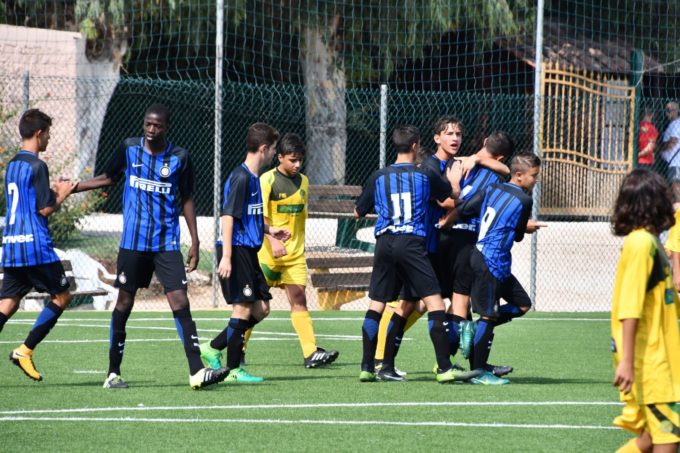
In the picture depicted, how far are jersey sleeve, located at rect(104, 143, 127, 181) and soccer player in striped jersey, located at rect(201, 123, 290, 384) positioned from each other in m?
0.80

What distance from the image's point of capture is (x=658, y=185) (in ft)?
16.8

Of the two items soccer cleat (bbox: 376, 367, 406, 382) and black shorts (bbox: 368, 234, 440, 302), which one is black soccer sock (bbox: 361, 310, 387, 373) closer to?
soccer cleat (bbox: 376, 367, 406, 382)

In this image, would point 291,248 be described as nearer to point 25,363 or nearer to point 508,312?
point 508,312

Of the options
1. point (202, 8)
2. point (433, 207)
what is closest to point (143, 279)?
point (433, 207)

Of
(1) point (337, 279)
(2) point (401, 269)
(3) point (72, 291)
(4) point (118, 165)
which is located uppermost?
(4) point (118, 165)

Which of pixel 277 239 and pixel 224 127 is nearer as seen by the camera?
pixel 277 239

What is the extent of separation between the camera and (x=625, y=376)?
4793 mm

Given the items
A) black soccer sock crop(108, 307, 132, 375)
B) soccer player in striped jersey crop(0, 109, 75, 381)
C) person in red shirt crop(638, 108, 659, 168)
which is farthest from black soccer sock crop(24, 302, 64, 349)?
person in red shirt crop(638, 108, 659, 168)

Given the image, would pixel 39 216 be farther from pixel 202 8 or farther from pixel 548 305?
pixel 202 8

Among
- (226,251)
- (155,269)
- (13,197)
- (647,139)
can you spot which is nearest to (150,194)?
(155,269)

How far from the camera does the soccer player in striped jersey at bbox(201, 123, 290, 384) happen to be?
28.4 feet

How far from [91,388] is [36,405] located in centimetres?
78

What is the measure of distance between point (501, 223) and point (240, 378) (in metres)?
2.16

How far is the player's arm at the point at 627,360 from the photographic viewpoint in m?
4.80
